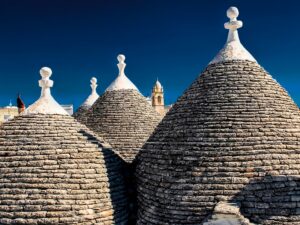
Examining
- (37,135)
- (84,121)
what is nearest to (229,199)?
(37,135)

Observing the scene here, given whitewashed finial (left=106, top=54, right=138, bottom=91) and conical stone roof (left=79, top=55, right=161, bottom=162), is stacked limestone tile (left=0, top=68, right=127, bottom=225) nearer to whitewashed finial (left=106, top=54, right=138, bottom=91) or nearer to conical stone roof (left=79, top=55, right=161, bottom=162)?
conical stone roof (left=79, top=55, right=161, bottom=162)

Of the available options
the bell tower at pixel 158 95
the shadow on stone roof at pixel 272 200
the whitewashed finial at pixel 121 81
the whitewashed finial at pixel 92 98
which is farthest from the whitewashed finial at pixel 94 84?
the bell tower at pixel 158 95

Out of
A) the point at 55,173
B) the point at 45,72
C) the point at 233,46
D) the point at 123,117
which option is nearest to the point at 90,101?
the point at 123,117

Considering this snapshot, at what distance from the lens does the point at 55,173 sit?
820 cm

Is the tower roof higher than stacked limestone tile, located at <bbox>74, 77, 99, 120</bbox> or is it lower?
higher

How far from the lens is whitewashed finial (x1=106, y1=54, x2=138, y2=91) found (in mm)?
13859

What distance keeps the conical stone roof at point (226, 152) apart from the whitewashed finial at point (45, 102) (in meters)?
2.50

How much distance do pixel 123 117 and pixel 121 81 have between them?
1584 mm

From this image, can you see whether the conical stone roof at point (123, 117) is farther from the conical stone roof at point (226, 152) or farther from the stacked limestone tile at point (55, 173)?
the conical stone roof at point (226, 152)

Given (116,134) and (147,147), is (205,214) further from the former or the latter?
(116,134)

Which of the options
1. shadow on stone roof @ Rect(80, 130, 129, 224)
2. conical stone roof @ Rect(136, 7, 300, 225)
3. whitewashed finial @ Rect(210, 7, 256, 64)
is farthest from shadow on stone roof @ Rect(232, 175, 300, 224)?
whitewashed finial @ Rect(210, 7, 256, 64)

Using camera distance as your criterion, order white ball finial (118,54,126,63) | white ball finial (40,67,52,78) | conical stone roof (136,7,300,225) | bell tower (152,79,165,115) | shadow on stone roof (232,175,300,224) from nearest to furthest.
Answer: shadow on stone roof (232,175,300,224)
conical stone roof (136,7,300,225)
white ball finial (40,67,52,78)
white ball finial (118,54,126,63)
bell tower (152,79,165,115)

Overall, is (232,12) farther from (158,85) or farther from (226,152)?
(158,85)

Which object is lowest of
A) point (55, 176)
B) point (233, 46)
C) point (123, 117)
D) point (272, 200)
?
point (272, 200)
